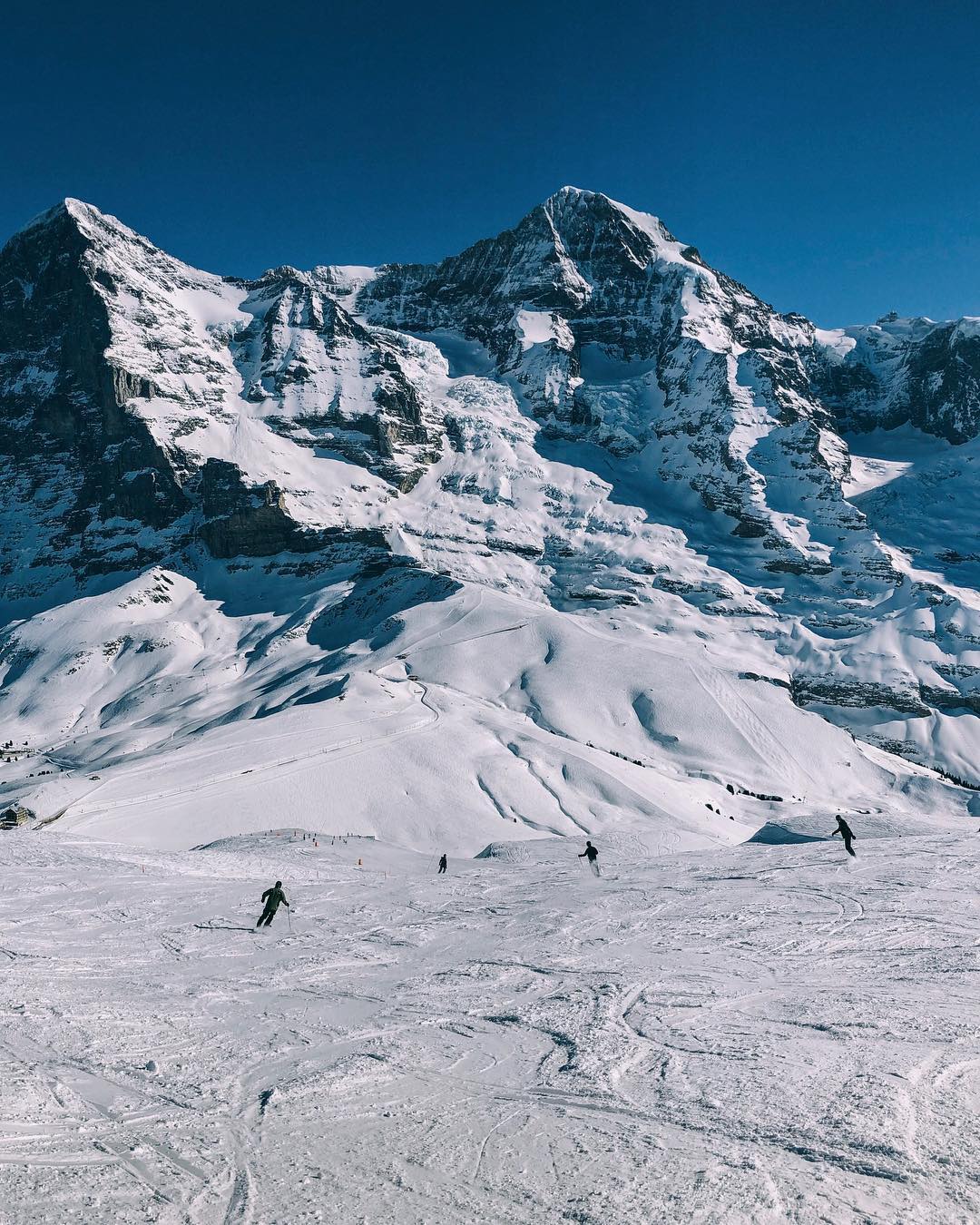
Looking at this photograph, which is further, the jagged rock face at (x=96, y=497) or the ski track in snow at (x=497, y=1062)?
the jagged rock face at (x=96, y=497)

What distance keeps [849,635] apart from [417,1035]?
152 m

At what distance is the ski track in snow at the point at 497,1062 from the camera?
576 centimetres

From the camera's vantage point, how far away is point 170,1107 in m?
7.26

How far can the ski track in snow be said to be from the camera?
5.76 m

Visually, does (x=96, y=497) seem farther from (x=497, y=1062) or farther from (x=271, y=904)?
(x=497, y=1062)

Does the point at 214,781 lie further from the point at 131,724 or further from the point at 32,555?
the point at 32,555

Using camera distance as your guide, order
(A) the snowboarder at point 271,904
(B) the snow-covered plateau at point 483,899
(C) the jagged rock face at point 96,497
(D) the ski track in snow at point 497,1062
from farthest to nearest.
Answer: (C) the jagged rock face at point 96,497 < (A) the snowboarder at point 271,904 < (B) the snow-covered plateau at point 483,899 < (D) the ski track in snow at point 497,1062

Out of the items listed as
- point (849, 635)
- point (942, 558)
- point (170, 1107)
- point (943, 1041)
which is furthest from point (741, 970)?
Result: point (942, 558)

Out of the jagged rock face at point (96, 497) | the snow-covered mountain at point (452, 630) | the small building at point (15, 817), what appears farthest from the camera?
the jagged rock face at point (96, 497)

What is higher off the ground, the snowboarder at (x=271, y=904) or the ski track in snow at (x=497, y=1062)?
the ski track in snow at (x=497, y=1062)

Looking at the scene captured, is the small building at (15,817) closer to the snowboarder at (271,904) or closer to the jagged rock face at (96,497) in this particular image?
the snowboarder at (271,904)

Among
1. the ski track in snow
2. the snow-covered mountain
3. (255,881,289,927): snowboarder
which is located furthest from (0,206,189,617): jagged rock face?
the ski track in snow

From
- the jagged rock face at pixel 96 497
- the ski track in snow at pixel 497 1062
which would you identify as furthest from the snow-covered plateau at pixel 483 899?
the jagged rock face at pixel 96 497

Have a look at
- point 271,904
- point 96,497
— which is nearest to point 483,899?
point 271,904
